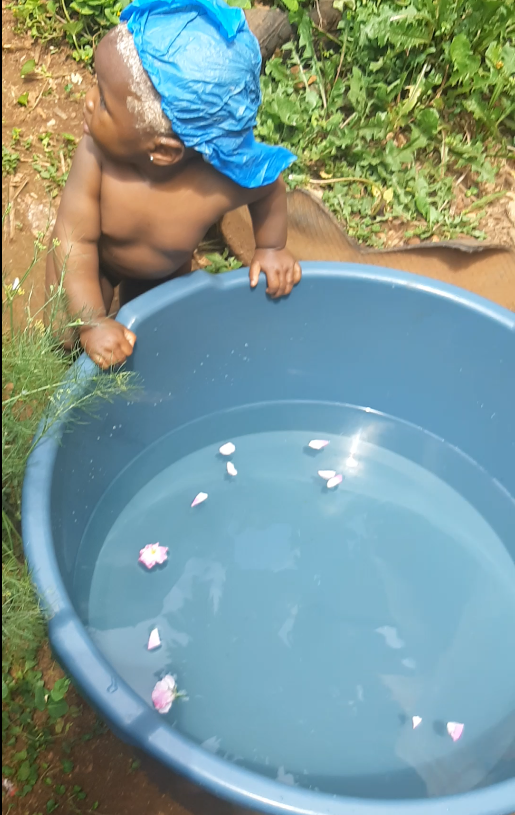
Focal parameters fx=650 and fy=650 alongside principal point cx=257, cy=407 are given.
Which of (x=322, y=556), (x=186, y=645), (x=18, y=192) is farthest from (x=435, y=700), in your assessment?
(x=18, y=192)

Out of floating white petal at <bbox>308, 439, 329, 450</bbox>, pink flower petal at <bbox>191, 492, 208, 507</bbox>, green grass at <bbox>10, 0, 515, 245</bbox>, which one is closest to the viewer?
pink flower petal at <bbox>191, 492, 208, 507</bbox>

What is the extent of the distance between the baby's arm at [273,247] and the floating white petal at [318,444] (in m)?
0.51

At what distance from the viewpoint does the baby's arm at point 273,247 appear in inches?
65.8

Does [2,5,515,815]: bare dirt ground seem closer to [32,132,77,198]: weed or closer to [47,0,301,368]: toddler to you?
[32,132,77,198]: weed

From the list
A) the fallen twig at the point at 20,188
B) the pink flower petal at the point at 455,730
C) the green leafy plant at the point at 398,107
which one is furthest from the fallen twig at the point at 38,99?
the pink flower petal at the point at 455,730

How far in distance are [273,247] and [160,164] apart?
19.0 inches

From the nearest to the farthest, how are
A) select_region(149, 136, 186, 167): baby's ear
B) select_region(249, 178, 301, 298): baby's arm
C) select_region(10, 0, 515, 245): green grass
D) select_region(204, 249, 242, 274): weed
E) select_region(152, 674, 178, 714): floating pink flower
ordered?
select_region(149, 136, 186, 167): baby's ear, select_region(152, 674, 178, 714): floating pink flower, select_region(249, 178, 301, 298): baby's arm, select_region(204, 249, 242, 274): weed, select_region(10, 0, 515, 245): green grass

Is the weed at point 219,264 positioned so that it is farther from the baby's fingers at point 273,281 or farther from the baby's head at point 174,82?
the baby's head at point 174,82

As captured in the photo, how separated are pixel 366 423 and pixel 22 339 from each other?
3.62ft

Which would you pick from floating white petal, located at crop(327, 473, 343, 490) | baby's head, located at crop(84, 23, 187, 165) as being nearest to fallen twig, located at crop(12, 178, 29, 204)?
baby's head, located at crop(84, 23, 187, 165)

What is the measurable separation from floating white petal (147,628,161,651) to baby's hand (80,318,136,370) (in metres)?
0.69

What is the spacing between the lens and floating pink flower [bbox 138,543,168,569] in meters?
1.74

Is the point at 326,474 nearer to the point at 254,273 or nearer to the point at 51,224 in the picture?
the point at 254,273

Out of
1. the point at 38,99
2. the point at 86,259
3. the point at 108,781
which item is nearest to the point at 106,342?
the point at 86,259
